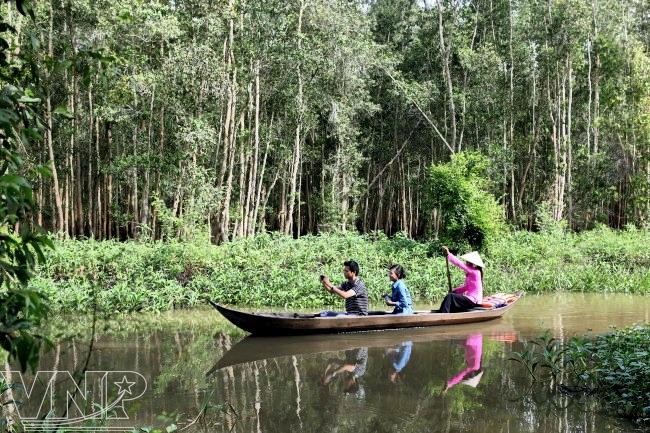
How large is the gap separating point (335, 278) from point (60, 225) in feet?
30.5

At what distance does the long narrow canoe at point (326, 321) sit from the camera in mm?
8977

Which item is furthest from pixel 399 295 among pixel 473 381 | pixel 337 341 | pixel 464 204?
pixel 464 204

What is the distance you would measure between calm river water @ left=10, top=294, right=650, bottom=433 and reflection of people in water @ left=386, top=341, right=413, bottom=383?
0.05 feet

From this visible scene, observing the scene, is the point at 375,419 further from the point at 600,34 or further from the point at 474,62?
the point at 600,34

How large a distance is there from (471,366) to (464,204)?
10.9 meters

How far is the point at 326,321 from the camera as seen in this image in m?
9.23

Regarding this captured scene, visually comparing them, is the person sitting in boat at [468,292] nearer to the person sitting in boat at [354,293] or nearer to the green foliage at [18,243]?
the person sitting in boat at [354,293]

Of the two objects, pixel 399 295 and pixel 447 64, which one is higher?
pixel 447 64

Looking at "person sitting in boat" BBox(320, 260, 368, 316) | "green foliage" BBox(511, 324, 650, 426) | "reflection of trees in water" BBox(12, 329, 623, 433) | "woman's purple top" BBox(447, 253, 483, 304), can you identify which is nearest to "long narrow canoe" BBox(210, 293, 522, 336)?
"person sitting in boat" BBox(320, 260, 368, 316)

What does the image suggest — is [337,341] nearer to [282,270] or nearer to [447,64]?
[282,270]

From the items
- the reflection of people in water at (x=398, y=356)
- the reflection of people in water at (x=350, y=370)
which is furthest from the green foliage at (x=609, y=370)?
the reflection of people in water at (x=350, y=370)

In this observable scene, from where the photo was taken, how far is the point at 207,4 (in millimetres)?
18078

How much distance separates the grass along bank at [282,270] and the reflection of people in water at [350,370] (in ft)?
13.6

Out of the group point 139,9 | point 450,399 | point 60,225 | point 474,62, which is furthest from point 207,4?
point 450,399
